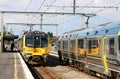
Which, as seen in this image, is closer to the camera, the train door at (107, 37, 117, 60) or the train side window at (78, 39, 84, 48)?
the train door at (107, 37, 117, 60)

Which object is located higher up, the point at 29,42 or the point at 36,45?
the point at 29,42

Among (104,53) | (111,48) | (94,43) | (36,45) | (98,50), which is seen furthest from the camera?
(36,45)

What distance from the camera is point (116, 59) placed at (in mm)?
17828

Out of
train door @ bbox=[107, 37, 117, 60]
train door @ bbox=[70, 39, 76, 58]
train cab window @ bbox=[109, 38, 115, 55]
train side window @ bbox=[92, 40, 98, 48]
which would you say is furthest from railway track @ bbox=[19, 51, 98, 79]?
train cab window @ bbox=[109, 38, 115, 55]

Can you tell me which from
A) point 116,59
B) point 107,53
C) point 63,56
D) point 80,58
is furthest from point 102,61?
point 63,56

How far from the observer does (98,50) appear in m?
21.3

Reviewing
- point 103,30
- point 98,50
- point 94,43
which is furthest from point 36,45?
point 103,30

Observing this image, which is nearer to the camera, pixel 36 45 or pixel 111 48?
pixel 111 48

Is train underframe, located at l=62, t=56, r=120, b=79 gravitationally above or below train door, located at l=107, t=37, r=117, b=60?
below

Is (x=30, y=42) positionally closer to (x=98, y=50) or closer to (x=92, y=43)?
Result: (x=92, y=43)

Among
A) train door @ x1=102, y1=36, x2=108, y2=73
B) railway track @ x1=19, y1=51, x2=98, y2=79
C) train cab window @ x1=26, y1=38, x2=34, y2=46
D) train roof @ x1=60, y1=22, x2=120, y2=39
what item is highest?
train roof @ x1=60, y1=22, x2=120, y2=39

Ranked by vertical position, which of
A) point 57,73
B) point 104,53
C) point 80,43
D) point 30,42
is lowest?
point 57,73

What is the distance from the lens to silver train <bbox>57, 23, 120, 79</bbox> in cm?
1827

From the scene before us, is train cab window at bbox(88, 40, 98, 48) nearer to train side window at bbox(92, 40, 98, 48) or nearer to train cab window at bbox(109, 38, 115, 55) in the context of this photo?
train side window at bbox(92, 40, 98, 48)
